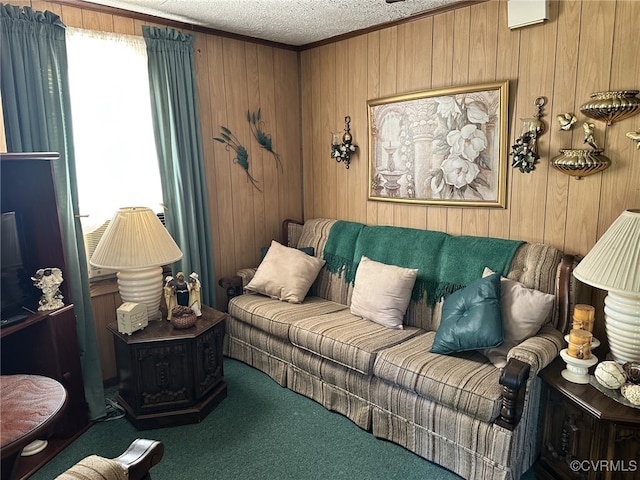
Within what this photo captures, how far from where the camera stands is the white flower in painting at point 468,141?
292 centimetres

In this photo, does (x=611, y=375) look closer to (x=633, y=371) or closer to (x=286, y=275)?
(x=633, y=371)

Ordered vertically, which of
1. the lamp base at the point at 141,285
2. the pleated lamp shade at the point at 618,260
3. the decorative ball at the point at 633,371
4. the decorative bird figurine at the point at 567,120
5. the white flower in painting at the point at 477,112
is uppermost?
the white flower in painting at the point at 477,112

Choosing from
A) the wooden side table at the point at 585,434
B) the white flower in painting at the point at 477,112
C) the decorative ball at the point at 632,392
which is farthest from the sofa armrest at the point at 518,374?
the white flower in painting at the point at 477,112

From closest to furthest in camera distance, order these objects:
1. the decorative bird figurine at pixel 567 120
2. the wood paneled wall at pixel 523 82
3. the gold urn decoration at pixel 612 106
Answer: the gold urn decoration at pixel 612 106
the wood paneled wall at pixel 523 82
the decorative bird figurine at pixel 567 120

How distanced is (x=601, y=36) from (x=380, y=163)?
1.58 metres

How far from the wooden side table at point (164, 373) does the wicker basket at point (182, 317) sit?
0.03 metres

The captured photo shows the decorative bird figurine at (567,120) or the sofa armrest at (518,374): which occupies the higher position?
the decorative bird figurine at (567,120)

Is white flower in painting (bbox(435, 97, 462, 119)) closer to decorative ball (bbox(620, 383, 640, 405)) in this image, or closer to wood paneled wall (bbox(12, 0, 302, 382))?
wood paneled wall (bbox(12, 0, 302, 382))

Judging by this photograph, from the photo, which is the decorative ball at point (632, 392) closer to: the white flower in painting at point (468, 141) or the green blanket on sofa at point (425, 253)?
the green blanket on sofa at point (425, 253)

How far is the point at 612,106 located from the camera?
2.30 m

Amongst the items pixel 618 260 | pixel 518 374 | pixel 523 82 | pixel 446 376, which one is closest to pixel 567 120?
pixel 523 82

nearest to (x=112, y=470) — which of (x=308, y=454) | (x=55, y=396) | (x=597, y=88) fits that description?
(x=55, y=396)

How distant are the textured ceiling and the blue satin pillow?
Result: 1.81 m

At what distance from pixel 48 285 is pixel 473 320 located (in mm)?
2238
